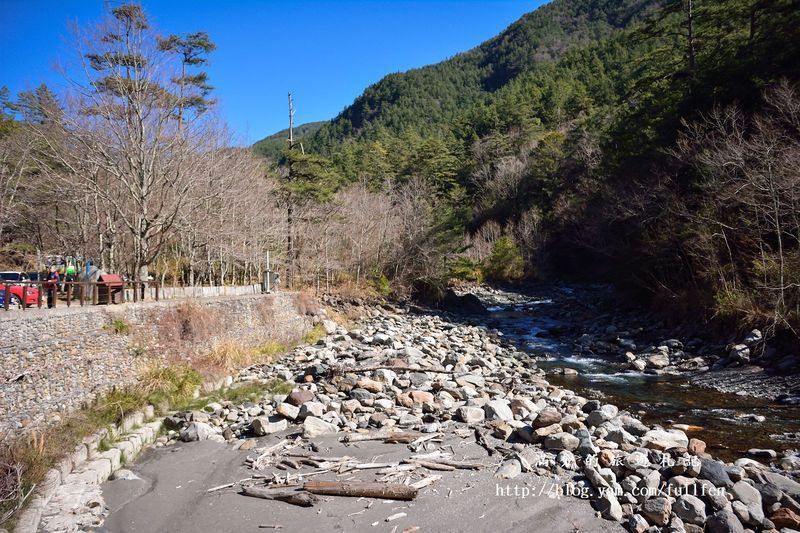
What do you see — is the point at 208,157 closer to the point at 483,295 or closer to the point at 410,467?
the point at 410,467

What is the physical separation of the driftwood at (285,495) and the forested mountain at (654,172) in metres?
13.8

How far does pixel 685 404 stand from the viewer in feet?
35.4

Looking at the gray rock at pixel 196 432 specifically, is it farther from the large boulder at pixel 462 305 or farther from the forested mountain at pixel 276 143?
the forested mountain at pixel 276 143

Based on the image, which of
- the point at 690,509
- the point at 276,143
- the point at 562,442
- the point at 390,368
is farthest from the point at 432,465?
the point at 276,143

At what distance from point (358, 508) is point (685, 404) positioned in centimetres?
870

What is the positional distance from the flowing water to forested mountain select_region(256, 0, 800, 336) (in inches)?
161

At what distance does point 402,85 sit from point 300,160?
107 meters

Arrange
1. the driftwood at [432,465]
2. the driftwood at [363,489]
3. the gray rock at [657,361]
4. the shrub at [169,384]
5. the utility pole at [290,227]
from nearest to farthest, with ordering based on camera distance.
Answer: the driftwood at [363,489] → the driftwood at [432,465] → the shrub at [169,384] → the gray rock at [657,361] → the utility pole at [290,227]

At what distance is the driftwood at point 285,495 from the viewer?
20.1 feet

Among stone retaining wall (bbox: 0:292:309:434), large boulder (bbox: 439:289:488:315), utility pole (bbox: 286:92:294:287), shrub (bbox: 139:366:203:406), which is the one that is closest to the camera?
stone retaining wall (bbox: 0:292:309:434)

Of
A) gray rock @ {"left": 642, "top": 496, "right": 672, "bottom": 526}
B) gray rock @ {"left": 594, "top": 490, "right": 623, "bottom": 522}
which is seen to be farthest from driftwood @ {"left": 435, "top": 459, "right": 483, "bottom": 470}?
gray rock @ {"left": 642, "top": 496, "right": 672, "bottom": 526}

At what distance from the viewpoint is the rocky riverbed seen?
5.63 m

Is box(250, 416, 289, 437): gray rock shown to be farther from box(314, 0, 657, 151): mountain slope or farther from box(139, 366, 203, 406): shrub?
box(314, 0, 657, 151): mountain slope

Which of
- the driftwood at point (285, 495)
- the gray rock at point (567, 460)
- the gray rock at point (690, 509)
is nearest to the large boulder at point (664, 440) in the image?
the gray rock at point (567, 460)
